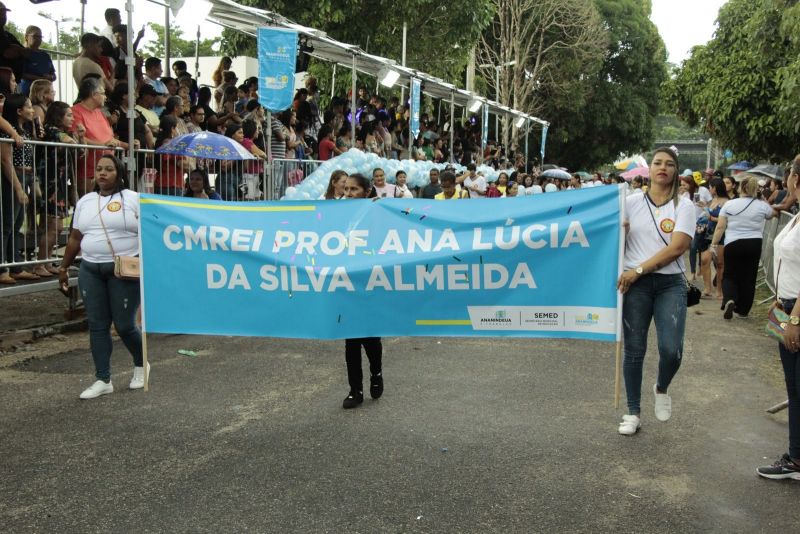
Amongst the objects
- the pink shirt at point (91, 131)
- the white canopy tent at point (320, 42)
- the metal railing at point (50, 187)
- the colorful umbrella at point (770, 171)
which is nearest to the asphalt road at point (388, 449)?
the metal railing at point (50, 187)

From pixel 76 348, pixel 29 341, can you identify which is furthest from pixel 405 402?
pixel 29 341

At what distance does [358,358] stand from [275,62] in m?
6.45

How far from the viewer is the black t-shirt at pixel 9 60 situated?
9578 mm

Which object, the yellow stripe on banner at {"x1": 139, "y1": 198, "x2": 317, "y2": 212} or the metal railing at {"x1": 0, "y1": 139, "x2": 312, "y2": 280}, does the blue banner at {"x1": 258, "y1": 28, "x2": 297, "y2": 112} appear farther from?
the yellow stripe on banner at {"x1": 139, "y1": 198, "x2": 317, "y2": 212}

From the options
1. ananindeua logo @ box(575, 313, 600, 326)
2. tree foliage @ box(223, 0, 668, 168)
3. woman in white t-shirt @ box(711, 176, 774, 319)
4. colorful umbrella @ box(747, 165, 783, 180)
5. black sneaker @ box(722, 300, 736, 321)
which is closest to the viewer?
ananindeua logo @ box(575, 313, 600, 326)

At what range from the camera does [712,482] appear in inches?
195

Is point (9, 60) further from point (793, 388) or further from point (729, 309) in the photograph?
point (729, 309)

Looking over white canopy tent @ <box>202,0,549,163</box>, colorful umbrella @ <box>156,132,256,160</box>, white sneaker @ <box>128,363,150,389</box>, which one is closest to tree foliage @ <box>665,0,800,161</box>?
white canopy tent @ <box>202,0,549,163</box>

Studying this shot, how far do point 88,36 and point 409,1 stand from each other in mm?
12415

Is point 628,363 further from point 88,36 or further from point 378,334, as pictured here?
point 88,36

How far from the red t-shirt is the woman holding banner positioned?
8.79 metres

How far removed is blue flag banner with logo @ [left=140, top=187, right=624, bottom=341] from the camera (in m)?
5.64

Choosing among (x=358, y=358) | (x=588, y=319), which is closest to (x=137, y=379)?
(x=358, y=358)

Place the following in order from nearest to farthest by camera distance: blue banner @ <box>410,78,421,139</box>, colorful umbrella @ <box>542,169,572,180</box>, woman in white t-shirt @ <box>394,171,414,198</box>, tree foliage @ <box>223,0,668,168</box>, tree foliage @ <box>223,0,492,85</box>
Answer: woman in white t-shirt @ <box>394,171,414,198</box> < blue banner @ <box>410,78,421,139</box> < tree foliage @ <box>223,0,492,85</box> < tree foliage @ <box>223,0,668,168</box> < colorful umbrella @ <box>542,169,572,180</box>
